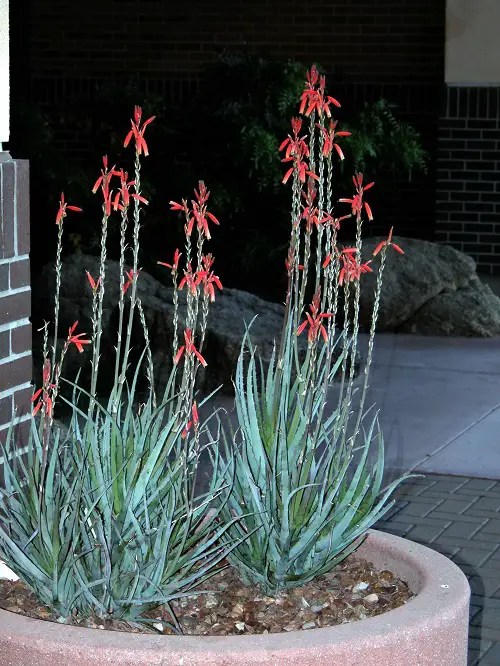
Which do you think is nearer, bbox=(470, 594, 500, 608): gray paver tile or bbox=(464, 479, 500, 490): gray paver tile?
bbox=(470, 594, 500, 608): gray paver tile

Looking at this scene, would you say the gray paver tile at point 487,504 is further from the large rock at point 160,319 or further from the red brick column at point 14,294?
the red brick column at point 14,294

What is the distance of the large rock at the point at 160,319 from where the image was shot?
7.70 m

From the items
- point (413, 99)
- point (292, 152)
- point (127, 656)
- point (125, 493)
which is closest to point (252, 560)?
point (125, 493)

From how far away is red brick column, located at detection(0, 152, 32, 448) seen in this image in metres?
3.35

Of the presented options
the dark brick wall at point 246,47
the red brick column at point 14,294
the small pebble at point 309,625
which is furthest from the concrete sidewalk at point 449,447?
the dark brick wall at point 246,47

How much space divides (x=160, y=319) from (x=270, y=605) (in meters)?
5.02

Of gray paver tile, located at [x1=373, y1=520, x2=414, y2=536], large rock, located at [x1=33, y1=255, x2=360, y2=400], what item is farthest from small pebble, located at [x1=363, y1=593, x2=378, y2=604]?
large rock, located at [x1=33, y1=255, x2=360, y2=400]

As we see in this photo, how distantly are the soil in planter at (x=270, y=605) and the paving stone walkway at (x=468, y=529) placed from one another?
1.00 meters

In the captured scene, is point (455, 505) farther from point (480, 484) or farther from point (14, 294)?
point (14, 294)

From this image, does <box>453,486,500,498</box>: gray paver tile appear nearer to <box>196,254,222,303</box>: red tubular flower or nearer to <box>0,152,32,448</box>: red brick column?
<box>0,152,32,448</box>: red brick column

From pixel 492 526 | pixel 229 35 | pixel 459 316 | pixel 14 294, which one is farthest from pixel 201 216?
pixel 229 35

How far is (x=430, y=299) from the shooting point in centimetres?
990

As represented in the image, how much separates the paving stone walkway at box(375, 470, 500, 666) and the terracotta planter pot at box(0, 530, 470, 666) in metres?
1.38

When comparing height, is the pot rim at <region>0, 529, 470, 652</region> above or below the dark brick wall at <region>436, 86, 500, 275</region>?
below
